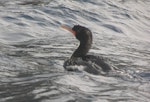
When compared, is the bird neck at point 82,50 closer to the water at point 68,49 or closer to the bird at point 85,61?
the bird at point 85,61

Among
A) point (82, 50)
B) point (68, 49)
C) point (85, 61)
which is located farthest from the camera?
point (68, 49)

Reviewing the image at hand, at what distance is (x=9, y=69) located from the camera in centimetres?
1328

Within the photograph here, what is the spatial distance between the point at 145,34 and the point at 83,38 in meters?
6.76

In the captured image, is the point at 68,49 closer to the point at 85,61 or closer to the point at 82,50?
the point at 82,50

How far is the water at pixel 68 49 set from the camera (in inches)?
457

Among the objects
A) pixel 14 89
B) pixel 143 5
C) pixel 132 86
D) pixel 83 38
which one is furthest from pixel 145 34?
pixel 14 89

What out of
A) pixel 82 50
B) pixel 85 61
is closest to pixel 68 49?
pixel 82 50

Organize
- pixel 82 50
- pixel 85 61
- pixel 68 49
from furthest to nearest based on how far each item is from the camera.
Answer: pixel 68 49 < pixel 82 50 < pixel 85 61

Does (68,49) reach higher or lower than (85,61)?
lower

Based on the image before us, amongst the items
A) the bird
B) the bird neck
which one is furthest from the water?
the bird neck

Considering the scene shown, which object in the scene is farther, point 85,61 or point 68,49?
point 68,49

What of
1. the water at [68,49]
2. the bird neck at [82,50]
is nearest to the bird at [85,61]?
the bird neck at [82,50]

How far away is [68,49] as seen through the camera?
658 inches

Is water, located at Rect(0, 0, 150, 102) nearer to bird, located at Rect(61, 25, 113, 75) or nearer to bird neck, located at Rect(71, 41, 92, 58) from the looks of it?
bird, located at Rect(61, 25, 113, 75)
